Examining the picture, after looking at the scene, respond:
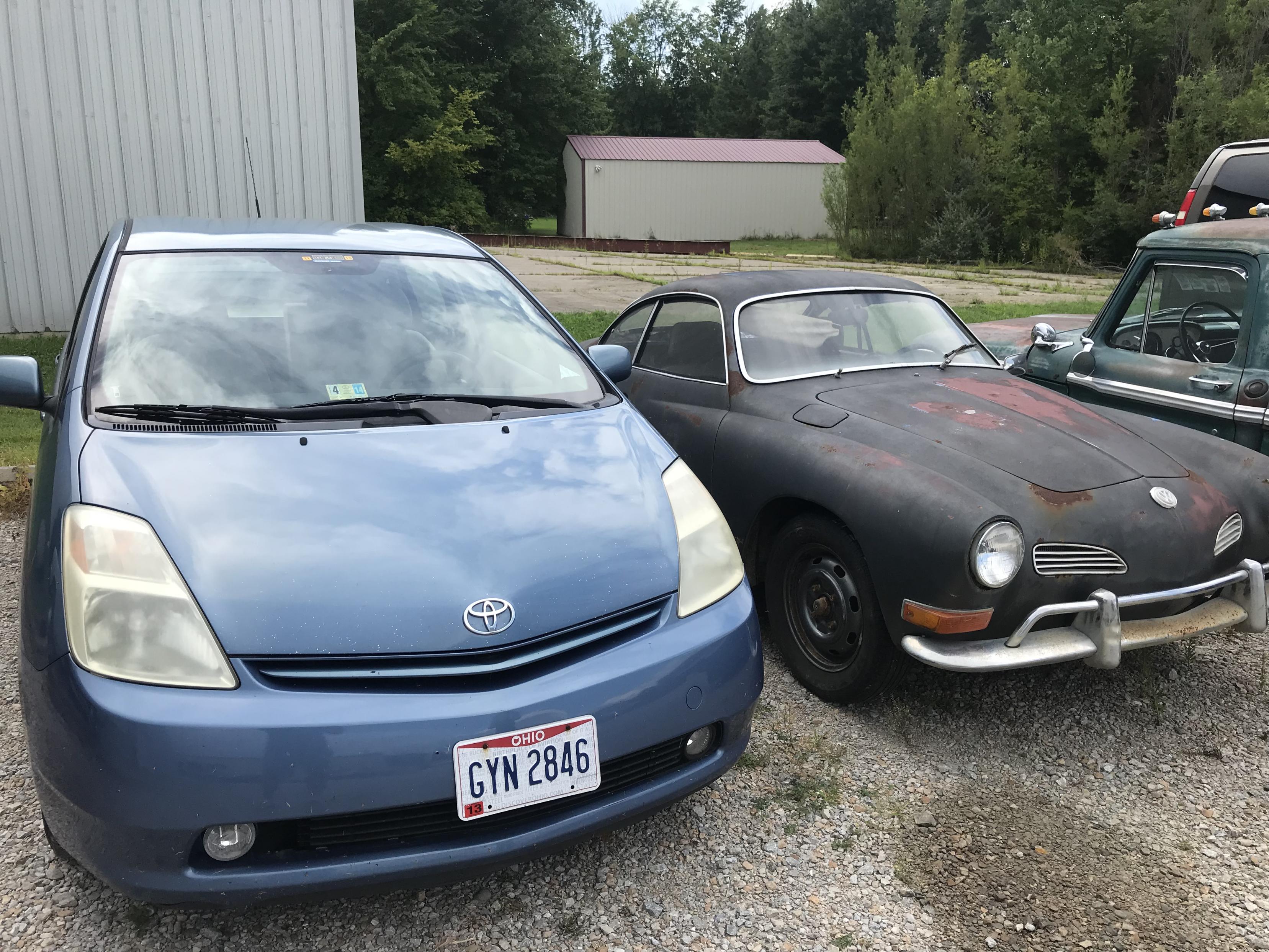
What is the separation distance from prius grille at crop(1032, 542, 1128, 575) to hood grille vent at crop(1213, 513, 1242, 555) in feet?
1.58

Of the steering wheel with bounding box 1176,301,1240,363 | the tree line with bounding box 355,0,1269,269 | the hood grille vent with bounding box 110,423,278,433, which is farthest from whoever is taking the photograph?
the tree line with bounding box 355,0,1269,269

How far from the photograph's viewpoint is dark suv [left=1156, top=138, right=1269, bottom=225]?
20.6 feet

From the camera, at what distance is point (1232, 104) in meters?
19.5

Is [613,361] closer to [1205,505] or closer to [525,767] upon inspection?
[525,767]

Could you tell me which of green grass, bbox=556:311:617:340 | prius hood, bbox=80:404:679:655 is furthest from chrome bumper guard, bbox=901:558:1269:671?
green grass, bbox=556:311:617:340

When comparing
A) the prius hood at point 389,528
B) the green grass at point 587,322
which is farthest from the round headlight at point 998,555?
the green grass at point 587,322

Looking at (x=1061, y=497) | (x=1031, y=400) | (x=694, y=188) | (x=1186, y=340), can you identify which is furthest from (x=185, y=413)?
(x=694, y=188)

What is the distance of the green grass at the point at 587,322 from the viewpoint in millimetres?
9992

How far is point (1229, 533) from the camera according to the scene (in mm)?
3299

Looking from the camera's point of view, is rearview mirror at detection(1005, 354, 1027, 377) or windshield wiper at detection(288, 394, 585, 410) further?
rearview mirror at detection(1005, 354, 1027, 377)

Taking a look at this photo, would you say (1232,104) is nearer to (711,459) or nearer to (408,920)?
(711,459)

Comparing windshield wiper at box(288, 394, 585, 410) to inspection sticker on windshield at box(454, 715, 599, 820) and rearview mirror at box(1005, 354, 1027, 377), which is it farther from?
rearview mirror at box(1005, 354, 1027, 377)

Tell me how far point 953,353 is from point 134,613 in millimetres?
3743

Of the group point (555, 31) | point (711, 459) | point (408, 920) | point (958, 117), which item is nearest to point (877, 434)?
point (711, 459)
